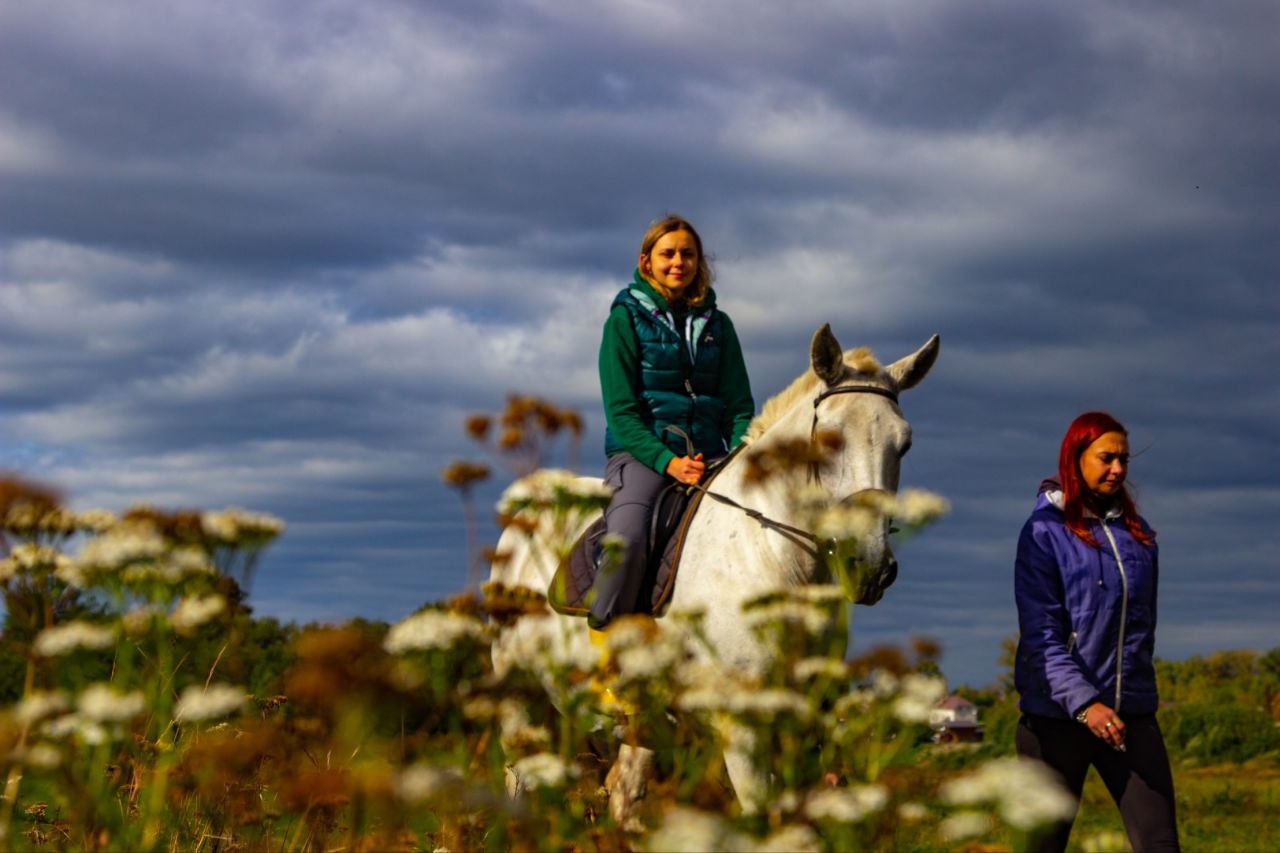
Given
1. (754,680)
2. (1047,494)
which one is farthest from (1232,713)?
(754,680)

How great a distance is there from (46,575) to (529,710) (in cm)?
188

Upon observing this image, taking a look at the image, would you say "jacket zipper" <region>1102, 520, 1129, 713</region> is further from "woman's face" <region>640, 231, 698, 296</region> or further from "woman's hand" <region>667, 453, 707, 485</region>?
"woman's face" <region>640, 231, 698, 296</region>

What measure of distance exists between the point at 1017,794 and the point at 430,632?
1605 millimetres

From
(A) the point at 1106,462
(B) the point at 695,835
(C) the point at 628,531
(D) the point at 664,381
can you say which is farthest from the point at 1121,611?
(B) the point at 695,835

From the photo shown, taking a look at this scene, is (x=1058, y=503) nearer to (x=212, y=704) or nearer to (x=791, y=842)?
(x=791, y=842)

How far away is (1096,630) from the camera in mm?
6188

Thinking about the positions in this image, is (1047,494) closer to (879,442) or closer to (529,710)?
(879,442)

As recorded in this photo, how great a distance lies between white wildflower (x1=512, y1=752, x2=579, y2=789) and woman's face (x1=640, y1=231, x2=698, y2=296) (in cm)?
437

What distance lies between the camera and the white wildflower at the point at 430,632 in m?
3.47

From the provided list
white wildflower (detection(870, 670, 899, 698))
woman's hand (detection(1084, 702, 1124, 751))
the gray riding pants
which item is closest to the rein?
the gray riding pants

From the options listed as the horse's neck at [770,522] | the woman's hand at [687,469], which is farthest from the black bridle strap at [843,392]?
the woman's hand at [687,469]

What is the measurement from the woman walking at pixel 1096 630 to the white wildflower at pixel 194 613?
3.92 meters

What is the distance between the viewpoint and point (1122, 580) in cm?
623

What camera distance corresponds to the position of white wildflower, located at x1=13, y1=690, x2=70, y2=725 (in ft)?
11.5
